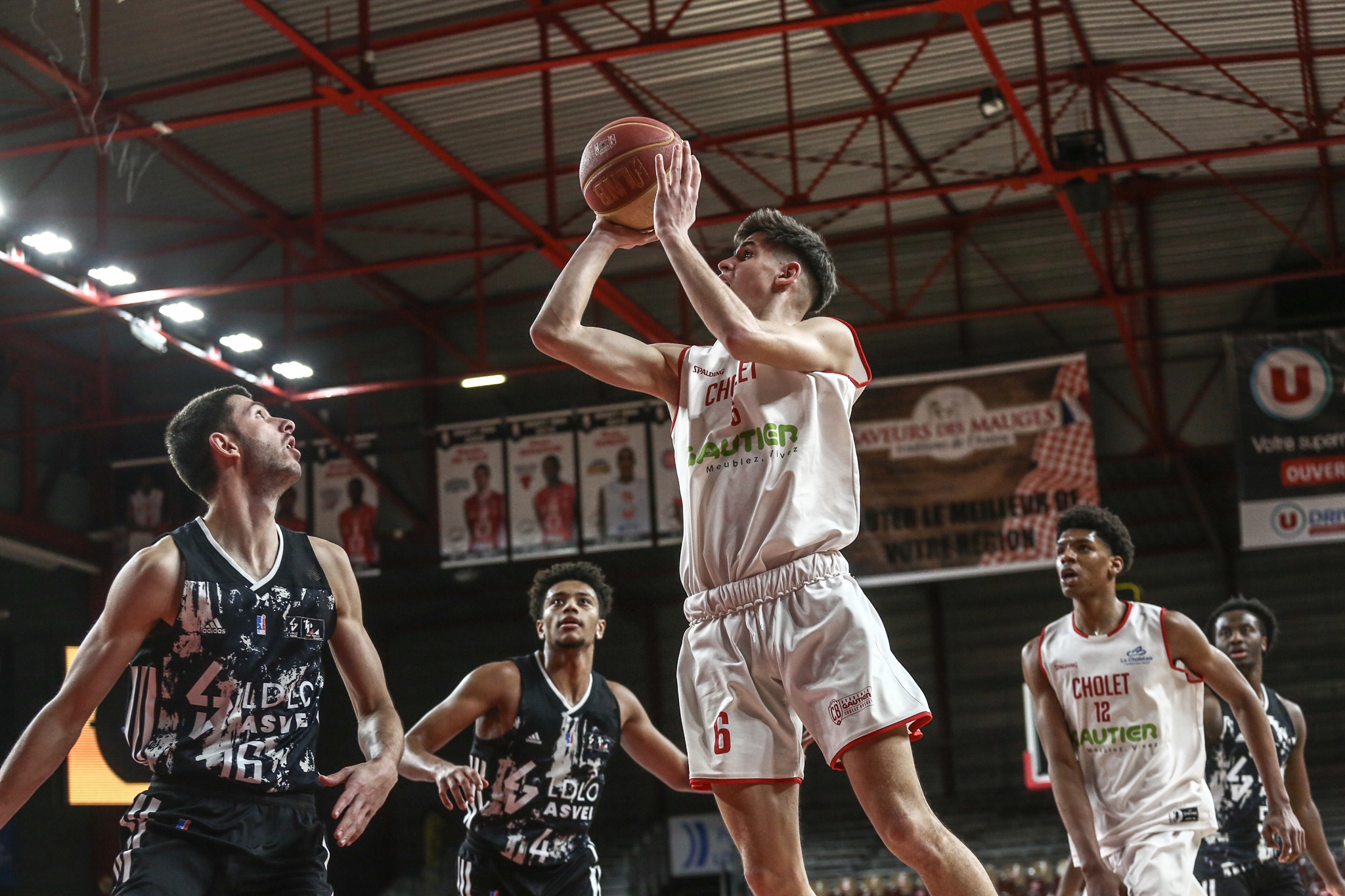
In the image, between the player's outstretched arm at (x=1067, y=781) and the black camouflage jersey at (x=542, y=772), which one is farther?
the black camouflage jersey at (x=542, y=772)

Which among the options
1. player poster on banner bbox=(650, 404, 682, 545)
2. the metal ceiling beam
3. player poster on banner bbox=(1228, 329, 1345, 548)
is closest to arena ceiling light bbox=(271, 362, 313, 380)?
the metal ceiling beam

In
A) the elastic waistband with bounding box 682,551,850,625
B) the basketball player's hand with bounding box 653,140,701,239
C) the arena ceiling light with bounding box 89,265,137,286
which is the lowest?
the elastic waistband with bounding box 682,551,850,625

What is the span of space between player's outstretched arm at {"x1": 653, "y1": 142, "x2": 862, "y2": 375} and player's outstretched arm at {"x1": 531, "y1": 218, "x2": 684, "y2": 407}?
209mm

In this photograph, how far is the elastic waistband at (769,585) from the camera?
3.88m

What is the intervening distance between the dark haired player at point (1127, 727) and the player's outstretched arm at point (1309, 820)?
89cm

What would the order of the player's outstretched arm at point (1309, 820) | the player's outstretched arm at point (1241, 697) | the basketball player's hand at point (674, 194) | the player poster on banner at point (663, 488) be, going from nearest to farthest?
the basketball player's hand at point (674, 194) → the player's outstretched arm at point (1241, 697) → the player's outstretched arm at point (1309, 820) → the player poster on banner at point (663, 488)

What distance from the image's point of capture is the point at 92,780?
17422 mm

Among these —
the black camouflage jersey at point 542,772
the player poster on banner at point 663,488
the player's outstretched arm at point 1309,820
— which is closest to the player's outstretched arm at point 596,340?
the black camouflage jersey at point 542,772

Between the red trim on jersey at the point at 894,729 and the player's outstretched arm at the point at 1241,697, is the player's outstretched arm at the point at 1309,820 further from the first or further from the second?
the red trim on jersey at the point at 894,729

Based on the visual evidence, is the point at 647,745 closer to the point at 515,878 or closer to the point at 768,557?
the point at 515,878

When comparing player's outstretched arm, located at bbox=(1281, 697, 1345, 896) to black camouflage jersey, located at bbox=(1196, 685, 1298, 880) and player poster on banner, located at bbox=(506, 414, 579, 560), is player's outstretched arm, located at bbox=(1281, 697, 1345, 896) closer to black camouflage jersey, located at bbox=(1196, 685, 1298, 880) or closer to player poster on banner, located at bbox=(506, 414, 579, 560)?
black camouflage jersey, located at bbox=(1196, 685, 1298, 880)

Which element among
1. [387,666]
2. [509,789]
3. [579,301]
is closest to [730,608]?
[579,301]

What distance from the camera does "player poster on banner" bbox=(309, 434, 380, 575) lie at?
1845cm

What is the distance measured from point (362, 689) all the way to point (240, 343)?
40.6ft
